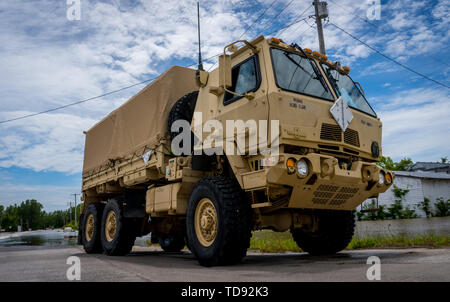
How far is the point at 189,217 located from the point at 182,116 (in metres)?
2.27

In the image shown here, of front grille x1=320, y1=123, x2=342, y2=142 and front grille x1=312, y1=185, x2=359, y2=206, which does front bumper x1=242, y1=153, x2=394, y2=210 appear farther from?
front grille x1=320, y1=123, x2=342, y2=142

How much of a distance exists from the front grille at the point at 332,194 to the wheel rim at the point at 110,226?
5.67 m

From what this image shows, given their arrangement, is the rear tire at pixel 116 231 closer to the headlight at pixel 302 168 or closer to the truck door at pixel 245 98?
the truck door at pixel 245 98

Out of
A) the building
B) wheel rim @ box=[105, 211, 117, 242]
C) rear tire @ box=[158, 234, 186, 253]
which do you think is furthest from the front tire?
the building

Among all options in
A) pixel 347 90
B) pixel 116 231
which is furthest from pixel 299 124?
pixel 116 231

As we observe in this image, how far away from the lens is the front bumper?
17.7ft

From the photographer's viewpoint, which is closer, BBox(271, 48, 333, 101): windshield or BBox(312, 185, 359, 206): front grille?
BBox(312, 185, 359, 206): front grille

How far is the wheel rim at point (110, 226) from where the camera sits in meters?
9.80

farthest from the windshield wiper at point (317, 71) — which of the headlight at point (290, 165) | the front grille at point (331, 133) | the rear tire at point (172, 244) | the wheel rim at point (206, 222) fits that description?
the rear tire at point (172, 244)

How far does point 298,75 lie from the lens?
6328 mm

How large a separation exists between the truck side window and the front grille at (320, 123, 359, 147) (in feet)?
4.08

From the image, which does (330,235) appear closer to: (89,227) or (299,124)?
(299,124)
